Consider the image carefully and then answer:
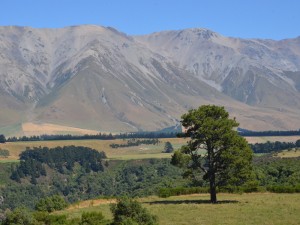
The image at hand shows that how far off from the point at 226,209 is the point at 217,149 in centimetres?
1301

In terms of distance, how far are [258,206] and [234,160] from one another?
8517 mm

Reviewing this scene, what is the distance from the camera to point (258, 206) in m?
77.1

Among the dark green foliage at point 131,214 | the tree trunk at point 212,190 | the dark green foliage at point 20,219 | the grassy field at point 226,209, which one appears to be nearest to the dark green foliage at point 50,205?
the grassy field at point 226,209

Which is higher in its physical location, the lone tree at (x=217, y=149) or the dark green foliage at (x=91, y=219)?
the lone tree at (x=217, y=149)

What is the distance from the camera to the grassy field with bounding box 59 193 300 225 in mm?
65812

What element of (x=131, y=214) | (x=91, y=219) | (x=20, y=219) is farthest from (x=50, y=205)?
(x=131, y=214)

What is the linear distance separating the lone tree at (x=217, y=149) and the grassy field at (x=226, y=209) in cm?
344

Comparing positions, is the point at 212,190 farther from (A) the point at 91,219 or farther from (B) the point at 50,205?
(A) the point at 91,219

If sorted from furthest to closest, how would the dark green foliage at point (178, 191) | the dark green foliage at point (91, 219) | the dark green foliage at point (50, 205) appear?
the dark green foliage at point (178, 191) < the dark green foliage at point (50, 205) < the dark green foliage at point (91, 219)

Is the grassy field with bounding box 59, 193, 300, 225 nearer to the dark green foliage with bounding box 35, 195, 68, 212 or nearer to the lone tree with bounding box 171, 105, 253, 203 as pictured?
the dark green foliage with bounding box 35, 195, 68, 212

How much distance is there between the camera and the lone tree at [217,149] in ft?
277

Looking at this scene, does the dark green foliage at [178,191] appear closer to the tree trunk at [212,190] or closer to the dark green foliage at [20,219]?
the tree trunk at [212,190]

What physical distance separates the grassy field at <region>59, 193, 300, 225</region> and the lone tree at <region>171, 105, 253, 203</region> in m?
3.44

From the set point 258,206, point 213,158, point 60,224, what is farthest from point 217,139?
point 60,224
